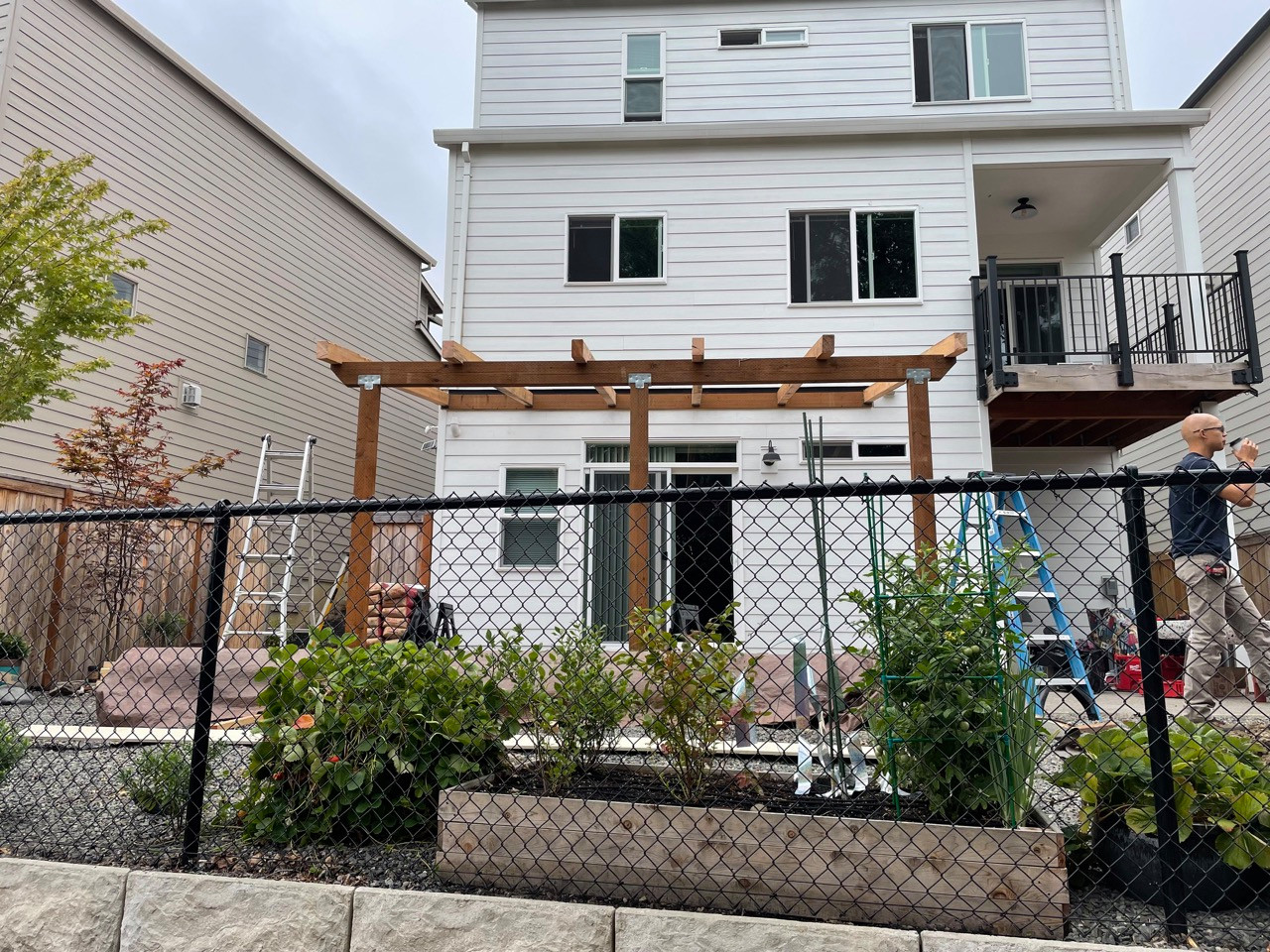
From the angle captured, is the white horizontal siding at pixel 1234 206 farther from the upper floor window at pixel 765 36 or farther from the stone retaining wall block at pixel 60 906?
the stone retaining wall block at pixel 60 906

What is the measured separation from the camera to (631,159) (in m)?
10.1

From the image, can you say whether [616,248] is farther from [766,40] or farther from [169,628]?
[169,628]

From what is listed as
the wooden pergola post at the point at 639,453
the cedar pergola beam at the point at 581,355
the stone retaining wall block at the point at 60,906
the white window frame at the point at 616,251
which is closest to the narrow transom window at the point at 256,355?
the white window frame at the point at 616,251

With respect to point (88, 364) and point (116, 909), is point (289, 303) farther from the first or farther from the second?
point (116, 909)

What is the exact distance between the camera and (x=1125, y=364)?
870cm

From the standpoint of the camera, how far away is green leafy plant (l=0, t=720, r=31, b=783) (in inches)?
140

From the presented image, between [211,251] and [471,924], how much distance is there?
12.5 meters

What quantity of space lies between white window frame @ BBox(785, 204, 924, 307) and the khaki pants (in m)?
5.05

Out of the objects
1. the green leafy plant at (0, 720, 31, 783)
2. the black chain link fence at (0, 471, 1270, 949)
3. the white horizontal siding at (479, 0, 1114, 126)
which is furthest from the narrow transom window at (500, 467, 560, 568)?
the green leafy plant at (0, 720, 31, 783)

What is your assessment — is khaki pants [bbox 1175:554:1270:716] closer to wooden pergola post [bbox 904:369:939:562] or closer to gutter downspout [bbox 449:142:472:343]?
wooden pergola post [bbox 904:369:939:562]

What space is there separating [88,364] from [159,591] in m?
2.52

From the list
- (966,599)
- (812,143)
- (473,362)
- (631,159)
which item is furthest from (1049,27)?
(966,599)

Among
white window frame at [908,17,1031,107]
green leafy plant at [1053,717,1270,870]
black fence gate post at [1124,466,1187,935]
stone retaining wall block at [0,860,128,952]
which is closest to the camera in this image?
black fence gate post at [1124,466,1187,935]

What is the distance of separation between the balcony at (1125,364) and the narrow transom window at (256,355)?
10306mm
